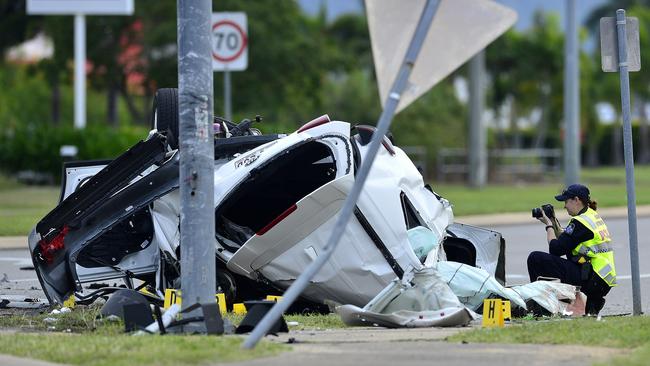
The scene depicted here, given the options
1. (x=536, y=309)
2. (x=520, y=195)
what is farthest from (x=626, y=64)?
(x=520, y=195)

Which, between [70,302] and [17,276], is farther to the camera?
[17,276]

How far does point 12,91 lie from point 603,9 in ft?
152

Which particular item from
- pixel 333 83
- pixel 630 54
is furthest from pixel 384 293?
pixel 333 83

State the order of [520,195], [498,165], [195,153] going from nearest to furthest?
[195,153]
[520,195]
[498,165]

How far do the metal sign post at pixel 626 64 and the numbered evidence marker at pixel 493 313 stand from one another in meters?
1.34

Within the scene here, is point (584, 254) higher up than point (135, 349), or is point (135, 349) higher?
point (584, 254)

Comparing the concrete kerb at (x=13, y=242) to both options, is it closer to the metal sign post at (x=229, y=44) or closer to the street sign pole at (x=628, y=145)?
the metal sign post at (x=229, y=44)

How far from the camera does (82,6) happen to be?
31328mm

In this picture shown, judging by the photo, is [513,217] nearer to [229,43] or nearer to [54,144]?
[229,43]

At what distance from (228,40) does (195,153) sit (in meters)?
10.3

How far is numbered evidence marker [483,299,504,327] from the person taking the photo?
30.1 feet

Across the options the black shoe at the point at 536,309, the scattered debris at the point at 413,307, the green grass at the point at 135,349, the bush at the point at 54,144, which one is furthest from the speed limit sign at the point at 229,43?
the bush at the point at 54,144

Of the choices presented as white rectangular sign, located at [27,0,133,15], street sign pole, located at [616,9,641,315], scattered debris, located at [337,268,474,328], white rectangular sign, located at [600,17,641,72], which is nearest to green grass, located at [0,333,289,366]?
scattered debris, located at [337,268,474,328]

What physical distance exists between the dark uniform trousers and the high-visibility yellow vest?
5 centimetres
